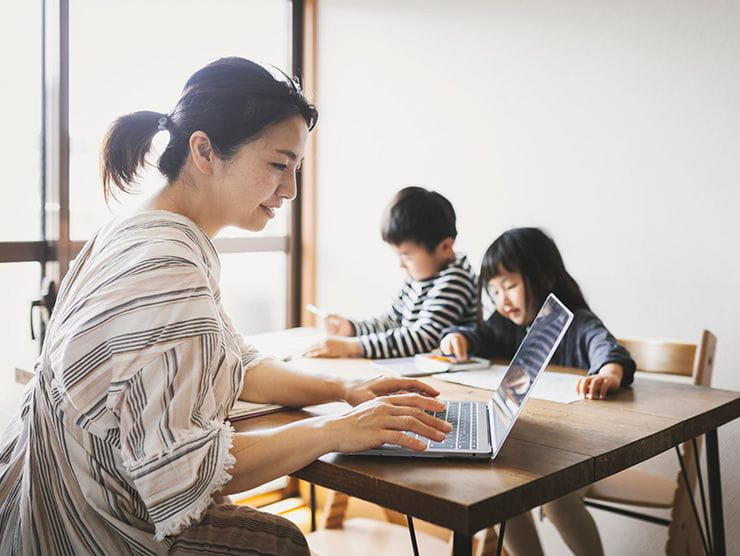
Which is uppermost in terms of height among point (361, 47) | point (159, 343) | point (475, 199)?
point (361, 47)

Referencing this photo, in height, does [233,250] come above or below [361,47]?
below

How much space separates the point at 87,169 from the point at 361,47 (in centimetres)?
108

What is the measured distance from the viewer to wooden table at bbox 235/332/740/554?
99 cm

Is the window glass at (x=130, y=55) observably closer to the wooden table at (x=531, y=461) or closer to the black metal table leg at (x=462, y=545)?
the wooden table at (x=531, y=461)

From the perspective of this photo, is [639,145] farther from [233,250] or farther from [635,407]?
[233,250]

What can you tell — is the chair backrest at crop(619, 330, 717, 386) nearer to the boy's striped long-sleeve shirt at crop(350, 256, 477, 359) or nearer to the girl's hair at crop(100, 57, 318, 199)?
the boy's striped long-sleeve shirt at crop(350, 256, 477, 359)

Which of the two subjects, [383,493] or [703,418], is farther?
[703,418]

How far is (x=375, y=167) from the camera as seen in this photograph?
2971mm

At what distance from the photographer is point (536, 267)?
1988 mm

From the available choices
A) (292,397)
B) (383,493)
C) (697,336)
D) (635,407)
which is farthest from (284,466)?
(697,336)

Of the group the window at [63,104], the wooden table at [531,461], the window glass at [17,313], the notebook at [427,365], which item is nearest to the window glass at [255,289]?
the window at [63,104]

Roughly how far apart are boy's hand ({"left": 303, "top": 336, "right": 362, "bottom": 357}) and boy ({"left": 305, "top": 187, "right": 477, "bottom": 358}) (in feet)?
0.39

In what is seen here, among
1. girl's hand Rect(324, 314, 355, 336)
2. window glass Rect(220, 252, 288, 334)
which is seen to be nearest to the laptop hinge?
girl's hand Rect(324, 314, 355, 336)

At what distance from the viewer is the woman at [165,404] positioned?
3.41 ft
